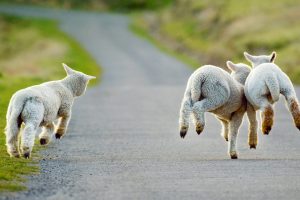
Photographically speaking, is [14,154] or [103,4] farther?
[103,4]

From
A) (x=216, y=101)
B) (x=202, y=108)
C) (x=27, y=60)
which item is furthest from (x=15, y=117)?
(x=27, y=60)

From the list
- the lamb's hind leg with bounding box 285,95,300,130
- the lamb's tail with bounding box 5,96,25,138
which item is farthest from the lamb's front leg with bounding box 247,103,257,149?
the lamb's tail with bounding box 5,96,25,138

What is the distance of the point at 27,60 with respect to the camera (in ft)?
126

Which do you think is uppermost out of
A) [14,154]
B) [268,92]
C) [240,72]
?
[240,72]

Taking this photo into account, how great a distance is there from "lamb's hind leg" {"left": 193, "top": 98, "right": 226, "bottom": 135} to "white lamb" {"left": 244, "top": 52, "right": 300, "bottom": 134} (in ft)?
1.61

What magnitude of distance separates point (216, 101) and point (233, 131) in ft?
2.21

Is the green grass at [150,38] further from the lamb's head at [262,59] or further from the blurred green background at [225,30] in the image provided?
the lamb's head at [262,59]

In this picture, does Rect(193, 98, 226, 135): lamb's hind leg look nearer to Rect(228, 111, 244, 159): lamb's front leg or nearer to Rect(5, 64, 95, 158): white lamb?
Rect(228, 111, 244, 159): lamb's front leg

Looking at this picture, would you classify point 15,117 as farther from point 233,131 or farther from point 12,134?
point 233,131

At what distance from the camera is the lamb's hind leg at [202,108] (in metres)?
12.2

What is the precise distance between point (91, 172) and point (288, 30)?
25975mm

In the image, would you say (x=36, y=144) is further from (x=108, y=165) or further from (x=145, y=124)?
(x=145, y=124)

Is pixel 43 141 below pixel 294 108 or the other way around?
below

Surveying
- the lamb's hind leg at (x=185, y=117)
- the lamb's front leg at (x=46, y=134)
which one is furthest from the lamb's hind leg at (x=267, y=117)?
the lamb's front leg at (x=46, y=134)
